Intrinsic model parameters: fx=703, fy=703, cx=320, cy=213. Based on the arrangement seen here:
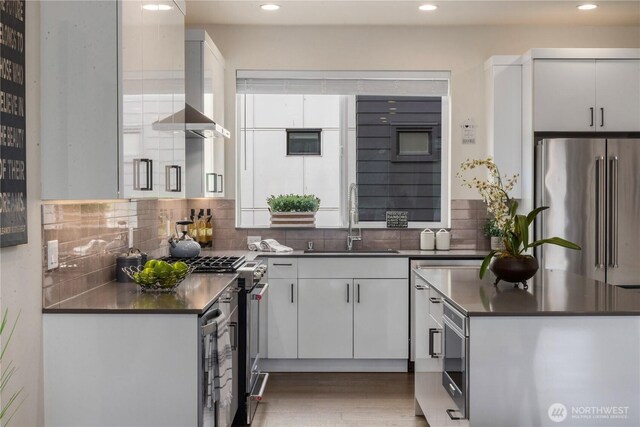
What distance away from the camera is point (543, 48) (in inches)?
216

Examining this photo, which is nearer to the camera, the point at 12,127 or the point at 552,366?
the point at 12,127

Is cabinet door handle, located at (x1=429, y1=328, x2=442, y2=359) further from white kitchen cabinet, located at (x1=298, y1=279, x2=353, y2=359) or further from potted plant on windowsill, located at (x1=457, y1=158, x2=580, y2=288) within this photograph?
white kitchen cabinet, located at (x1=298, y1=279, x2=353, y2=359)

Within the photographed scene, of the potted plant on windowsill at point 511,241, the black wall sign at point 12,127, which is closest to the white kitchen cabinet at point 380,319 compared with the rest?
the potted plant on windowsill at point 511,241

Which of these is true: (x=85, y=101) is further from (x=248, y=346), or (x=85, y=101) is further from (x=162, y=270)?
(x=248, y=346)

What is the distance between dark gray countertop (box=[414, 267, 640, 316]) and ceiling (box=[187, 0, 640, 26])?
225 centimetres

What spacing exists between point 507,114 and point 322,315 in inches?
84.9

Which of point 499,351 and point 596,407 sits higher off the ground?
point 499,351

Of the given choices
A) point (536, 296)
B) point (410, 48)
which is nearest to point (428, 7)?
point (410, 48)

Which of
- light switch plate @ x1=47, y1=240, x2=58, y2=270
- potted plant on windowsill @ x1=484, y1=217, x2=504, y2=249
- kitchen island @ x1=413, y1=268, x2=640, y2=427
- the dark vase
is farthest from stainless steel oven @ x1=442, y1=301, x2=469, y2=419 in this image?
potted plant on windowsill @ x1=484, y1=217, x2=504, y2=249

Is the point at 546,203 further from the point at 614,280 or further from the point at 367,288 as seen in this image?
the point at 367,288

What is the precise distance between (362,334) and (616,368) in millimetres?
2732

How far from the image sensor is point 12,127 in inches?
102

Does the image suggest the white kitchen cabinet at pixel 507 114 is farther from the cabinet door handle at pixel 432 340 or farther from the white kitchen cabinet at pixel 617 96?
the cabinet door handle at pixel 432 340

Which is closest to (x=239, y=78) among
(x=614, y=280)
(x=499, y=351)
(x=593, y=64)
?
(x=593, y=64)
